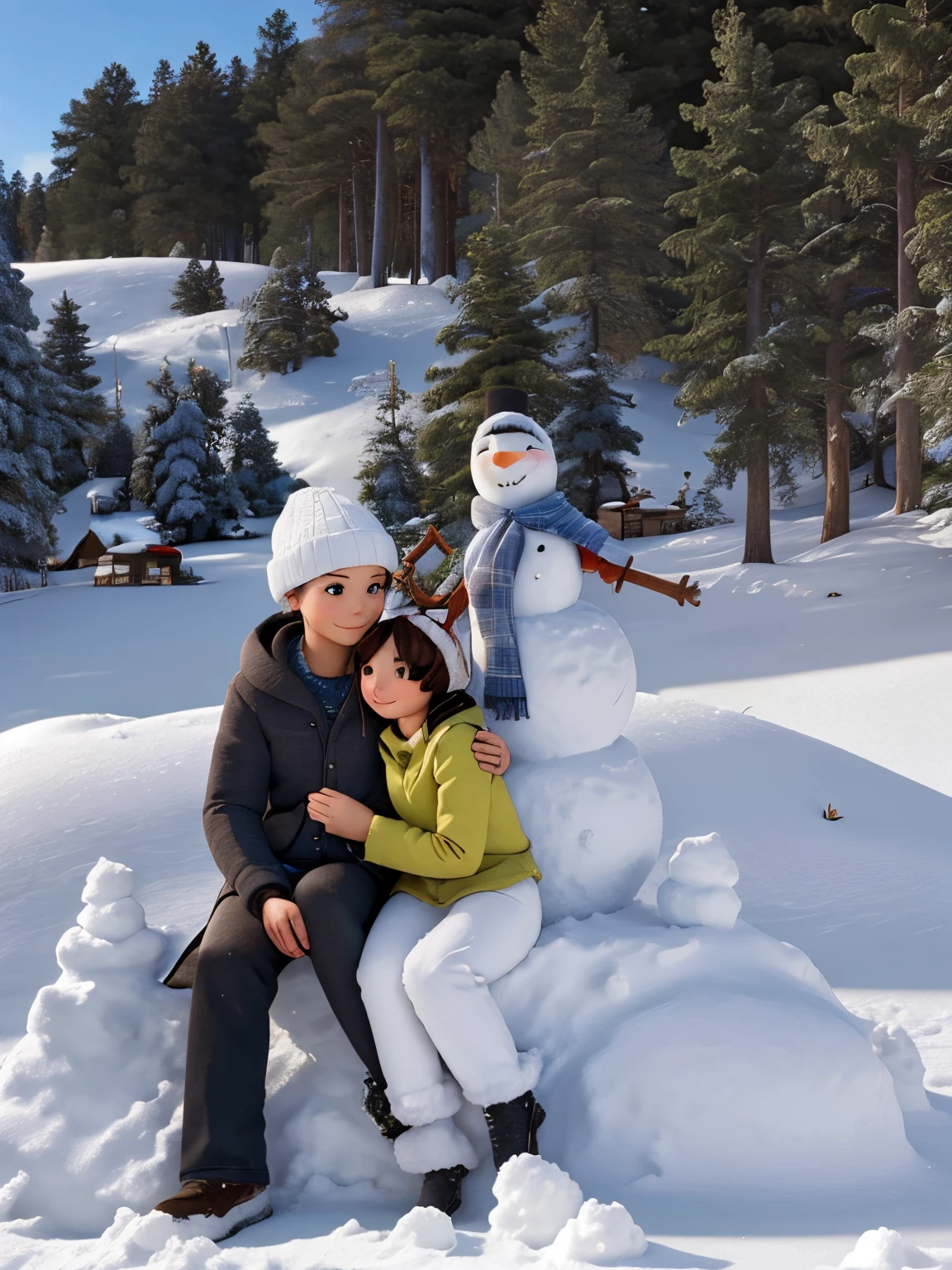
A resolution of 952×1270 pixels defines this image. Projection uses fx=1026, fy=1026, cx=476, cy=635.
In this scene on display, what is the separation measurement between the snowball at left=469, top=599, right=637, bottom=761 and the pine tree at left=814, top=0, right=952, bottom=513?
30.2 ft

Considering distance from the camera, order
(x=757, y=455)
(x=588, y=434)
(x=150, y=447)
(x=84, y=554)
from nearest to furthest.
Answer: (x=757, y=455) → (x=588, y=434) → (x=84, y=554) → (x=150, y=447)

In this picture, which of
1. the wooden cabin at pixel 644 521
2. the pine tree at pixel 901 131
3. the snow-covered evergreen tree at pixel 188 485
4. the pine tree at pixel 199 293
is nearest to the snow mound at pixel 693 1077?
the pine tree at pixel 901 131

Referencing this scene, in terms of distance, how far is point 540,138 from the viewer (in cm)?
2173

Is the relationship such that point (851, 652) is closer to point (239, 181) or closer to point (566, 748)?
point (566, 748)

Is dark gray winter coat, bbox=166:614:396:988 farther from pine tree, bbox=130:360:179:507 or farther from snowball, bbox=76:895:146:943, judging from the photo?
pine tree, bbox=130:360:179:507

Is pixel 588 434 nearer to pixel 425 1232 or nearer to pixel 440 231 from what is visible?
pixel 425 1232

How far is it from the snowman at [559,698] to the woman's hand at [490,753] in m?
0.19

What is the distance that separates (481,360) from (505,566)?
10033mm

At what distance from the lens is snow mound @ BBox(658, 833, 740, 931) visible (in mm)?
2189

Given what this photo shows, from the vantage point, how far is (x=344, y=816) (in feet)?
7.00

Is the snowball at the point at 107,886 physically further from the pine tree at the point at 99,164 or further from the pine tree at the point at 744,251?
the pine tree at the point at 99,164

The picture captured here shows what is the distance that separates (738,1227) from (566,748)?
1004 millimetres

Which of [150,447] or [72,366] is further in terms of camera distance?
[72,366]

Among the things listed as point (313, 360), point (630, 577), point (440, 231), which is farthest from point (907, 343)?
point (440, 231)
